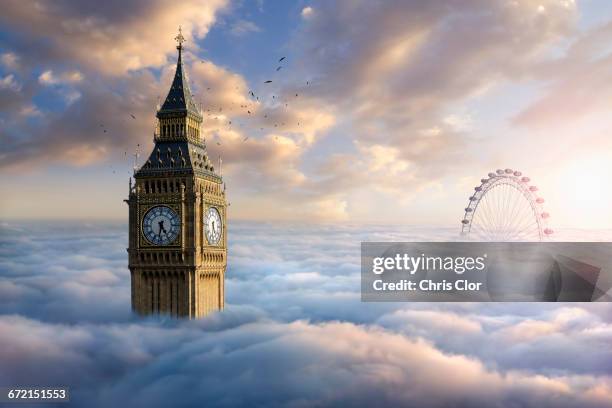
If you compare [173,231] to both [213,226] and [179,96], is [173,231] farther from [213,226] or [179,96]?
[179,96]

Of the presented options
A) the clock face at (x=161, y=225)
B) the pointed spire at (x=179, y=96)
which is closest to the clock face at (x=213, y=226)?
the clock face at (x=161, y=225)

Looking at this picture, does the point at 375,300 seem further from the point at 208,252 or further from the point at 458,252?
the point at 208,252

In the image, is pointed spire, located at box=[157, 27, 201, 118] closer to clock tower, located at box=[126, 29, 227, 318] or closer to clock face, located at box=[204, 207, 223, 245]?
clock tower, located at box=[126, 29, 227, 318]

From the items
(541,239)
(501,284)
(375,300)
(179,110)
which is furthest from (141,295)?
(541,239)

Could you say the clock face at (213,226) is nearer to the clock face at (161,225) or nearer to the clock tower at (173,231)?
the clock tower at (173,231)

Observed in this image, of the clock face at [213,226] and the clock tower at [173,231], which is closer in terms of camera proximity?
the clock tower at [173,231]

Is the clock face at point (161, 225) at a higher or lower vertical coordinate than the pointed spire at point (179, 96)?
lower

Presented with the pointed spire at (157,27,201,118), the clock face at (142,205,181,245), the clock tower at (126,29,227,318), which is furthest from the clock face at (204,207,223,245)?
the pointed spire at (157,27,201,118)
